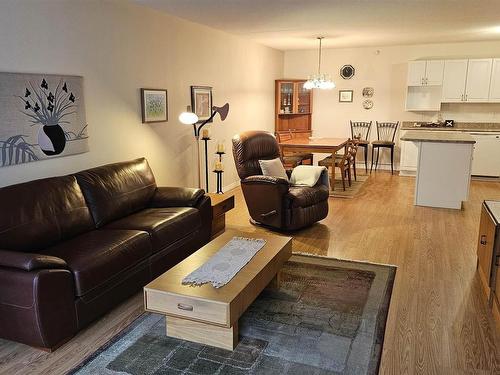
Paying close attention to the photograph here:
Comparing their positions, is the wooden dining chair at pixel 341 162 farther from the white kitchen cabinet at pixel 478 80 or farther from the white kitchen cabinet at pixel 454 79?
the white kitchen cabinet at pixel 478 80

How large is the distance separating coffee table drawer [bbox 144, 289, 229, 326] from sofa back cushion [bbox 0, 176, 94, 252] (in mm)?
988

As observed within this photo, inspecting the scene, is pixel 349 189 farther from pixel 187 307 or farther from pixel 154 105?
pixel 187 307

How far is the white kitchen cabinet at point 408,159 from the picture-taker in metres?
7.93

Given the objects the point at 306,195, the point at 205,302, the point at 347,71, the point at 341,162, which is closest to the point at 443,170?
the point at 341,162

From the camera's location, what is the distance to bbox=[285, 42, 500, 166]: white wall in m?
7.82

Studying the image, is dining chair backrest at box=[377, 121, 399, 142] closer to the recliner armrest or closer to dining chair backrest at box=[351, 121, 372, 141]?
dining chair backrest at box=[351, 121, 372, 141]

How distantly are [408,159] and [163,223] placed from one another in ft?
18.8

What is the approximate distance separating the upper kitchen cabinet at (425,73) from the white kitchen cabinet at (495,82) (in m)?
0.79

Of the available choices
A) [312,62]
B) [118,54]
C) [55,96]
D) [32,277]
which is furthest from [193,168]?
[312,62]

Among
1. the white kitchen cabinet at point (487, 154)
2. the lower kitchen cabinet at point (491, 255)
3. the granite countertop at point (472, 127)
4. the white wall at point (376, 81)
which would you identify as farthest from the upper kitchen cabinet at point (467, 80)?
the lower kitchen cabinet at point (491, 255)

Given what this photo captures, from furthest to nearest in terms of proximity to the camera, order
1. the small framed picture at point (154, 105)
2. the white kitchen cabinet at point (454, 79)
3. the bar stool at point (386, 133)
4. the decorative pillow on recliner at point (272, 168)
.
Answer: the bar stool at point (386, 133) < the white kitchen cabinet at point (454, 79) < the decorative pillow on recliner at point (272, 168) < the small framed picture at point (154, 105)

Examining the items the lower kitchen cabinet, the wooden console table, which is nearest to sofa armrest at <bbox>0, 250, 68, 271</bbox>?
the wooden console table

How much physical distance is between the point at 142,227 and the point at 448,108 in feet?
21.9

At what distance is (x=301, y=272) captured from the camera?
3627 mm
